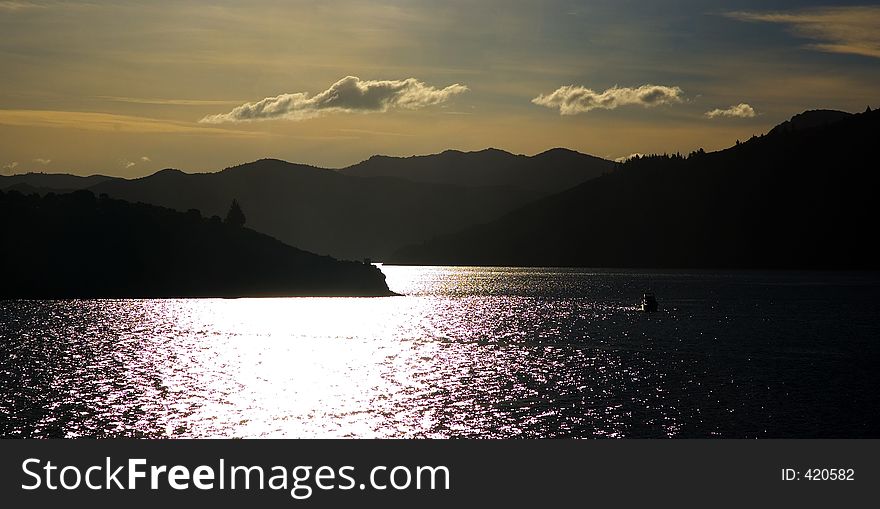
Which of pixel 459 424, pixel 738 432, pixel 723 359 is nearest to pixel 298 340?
pixel 723 359

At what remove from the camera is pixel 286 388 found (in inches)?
3361

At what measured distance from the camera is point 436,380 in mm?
90375

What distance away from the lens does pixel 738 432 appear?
6300 centimetres

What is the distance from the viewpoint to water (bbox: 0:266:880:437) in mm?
65250

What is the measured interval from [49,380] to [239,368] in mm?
20298

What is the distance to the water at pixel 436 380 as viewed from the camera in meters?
65.2
